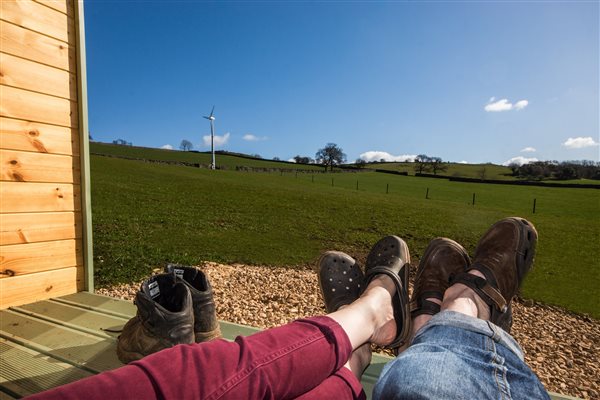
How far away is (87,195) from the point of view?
289cm

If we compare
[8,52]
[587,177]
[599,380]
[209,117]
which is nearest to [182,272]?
[8,52]

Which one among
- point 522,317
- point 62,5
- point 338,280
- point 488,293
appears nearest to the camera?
point 488,293

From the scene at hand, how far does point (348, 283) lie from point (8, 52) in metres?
2.87

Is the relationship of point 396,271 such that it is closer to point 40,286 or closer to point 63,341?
point 63,341

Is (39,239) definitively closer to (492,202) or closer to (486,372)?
(486,372)

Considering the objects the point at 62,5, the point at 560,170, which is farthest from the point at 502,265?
the point at 560,170

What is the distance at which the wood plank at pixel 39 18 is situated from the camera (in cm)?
241

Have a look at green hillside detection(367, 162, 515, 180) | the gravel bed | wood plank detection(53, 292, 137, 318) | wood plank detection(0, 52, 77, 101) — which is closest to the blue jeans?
wood plank detection(53, 292, 137, 318)

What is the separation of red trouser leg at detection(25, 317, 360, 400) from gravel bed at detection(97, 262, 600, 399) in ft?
7.67

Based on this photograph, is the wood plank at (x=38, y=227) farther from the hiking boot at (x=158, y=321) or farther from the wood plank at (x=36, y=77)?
the hiking boot at (x=158, y=321)

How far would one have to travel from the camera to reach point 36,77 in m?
2.57

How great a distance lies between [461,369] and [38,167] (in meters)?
3.03

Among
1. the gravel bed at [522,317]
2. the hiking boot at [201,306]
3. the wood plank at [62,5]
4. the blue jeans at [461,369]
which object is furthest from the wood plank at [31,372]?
the wood plank at [62,5]

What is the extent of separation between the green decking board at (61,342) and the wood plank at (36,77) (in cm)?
161
